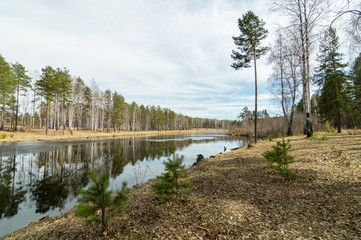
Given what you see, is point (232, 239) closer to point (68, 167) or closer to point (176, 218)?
point (176, 218)

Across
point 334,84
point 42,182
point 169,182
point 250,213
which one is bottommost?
point 42,182

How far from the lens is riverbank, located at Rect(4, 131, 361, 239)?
10.2ft

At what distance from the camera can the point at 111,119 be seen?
5331 centimetres

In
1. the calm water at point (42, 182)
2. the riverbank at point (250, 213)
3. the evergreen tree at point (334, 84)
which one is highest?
the evergreen tree at point (334, 84)

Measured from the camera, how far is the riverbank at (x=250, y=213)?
10.2 ft

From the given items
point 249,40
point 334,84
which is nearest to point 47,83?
point 249,40

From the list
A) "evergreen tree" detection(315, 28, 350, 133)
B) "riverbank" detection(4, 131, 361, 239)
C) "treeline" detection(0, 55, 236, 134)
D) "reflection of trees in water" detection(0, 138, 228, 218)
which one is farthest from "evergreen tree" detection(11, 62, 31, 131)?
"evergreen tree" detection(315, 28, 350, 133)

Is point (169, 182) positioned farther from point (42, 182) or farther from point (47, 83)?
point (47, 83)

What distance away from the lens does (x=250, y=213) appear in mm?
3848

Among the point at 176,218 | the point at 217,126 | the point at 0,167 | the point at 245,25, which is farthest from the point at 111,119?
the point at 217,126

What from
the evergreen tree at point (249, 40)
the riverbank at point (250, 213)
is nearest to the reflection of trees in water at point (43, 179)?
the riverbank at point (250, 213)

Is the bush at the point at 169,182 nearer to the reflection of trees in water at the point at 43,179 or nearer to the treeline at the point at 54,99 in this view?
the reflection of trees in water at the point at 43,179

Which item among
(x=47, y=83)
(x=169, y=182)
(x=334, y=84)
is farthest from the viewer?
(x=47, y=83)

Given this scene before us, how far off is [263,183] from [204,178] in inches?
97.5
